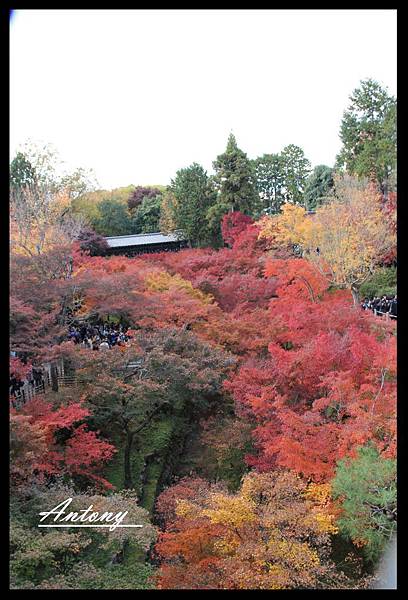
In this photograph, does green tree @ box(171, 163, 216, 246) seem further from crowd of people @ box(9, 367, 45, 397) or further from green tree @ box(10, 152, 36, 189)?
crowd of people @ box(9, 367, 45, 397)

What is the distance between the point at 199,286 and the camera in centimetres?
1365

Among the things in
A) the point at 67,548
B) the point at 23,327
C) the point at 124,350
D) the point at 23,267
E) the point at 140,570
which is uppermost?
the point at 23,267

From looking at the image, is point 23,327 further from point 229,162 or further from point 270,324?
point 229,162

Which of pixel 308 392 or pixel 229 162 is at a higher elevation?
pixel 229 162

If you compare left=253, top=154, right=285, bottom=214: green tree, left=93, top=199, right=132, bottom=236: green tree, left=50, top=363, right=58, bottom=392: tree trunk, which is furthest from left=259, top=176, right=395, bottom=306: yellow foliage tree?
left=50, top=363, right=58, bottom=392: tree trunk

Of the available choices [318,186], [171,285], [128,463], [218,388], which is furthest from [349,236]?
[128,463]

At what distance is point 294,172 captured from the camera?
12.8 metres

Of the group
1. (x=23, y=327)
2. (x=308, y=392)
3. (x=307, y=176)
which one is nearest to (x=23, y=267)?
(x=23, y=327)

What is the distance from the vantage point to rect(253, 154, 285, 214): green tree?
13.7 metres

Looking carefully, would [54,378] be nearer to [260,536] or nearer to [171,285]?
[260,536]

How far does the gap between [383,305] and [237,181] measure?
656 cm

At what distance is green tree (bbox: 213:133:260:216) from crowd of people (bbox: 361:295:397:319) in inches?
228

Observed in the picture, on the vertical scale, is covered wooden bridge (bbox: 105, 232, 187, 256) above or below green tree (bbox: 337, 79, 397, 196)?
below

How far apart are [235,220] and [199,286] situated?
282 centimetres
